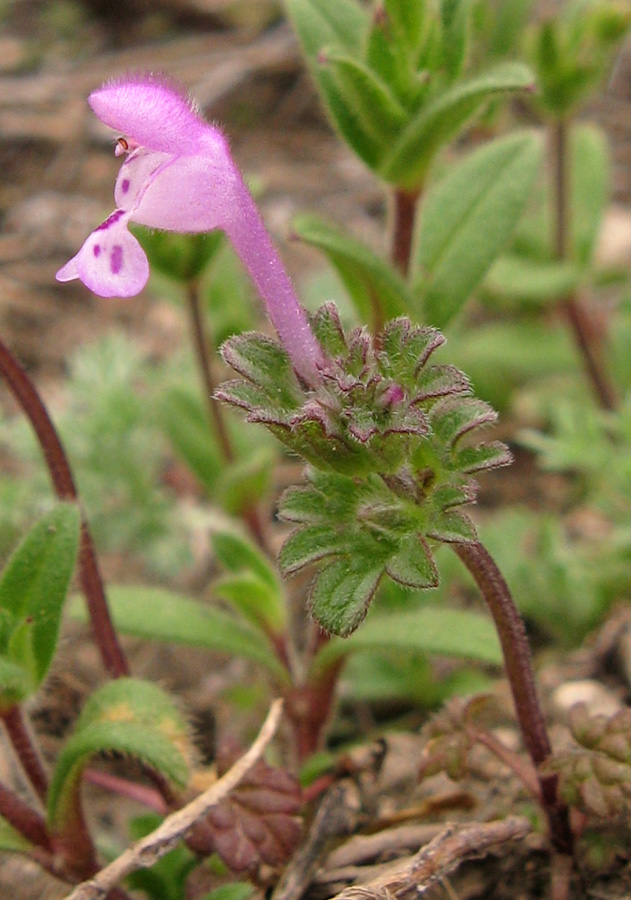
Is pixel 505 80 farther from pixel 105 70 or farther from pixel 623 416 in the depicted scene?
pixel 105 70

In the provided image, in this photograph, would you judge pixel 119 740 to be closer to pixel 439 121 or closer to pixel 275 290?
pixel 275 290

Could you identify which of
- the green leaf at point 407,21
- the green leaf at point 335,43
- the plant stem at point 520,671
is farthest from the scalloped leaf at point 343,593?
the green leaf at point 407,21

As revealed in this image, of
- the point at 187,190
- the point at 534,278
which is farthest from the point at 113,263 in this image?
the point at 534,278

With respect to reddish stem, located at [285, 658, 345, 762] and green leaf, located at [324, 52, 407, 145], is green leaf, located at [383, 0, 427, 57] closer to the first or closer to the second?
green leaf, located at [324, 52, 407, 145]

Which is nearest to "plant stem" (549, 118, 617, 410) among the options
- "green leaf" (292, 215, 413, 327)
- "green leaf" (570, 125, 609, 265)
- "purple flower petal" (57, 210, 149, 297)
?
"green leaf" (570, 125, 609, 265)

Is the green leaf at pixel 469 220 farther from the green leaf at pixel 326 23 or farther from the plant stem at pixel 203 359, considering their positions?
the plant stem at pixel 203 359

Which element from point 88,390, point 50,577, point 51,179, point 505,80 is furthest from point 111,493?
point 51,179
